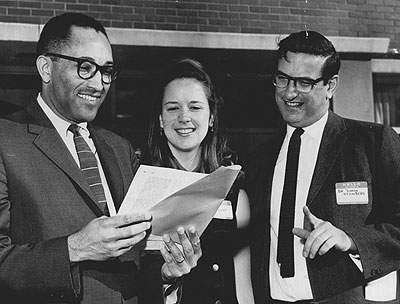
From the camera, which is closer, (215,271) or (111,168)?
(111,168)

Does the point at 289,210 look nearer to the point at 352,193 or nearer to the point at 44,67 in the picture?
the point at 352,193

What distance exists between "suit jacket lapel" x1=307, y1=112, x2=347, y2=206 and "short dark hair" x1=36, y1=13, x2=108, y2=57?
57.0 inches

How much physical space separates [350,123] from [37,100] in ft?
6.02

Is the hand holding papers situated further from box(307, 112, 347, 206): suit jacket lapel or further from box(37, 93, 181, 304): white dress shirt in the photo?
box(307, 112, 347, 206): suit jacket lapel

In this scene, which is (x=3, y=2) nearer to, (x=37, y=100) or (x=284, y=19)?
(x=284, y=19)

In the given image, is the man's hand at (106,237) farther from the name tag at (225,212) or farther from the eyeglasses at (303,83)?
the eyeglasses at (303,83)

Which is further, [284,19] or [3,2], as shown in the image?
[284,19]

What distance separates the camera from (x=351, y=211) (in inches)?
131

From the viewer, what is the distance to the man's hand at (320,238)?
2.94m

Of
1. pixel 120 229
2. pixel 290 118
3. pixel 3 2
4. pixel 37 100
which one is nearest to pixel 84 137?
pixel 37 100

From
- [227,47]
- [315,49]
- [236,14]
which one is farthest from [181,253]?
[236,14]

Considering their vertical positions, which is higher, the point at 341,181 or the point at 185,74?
the point at 185,74

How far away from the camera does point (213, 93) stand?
12.1 feet

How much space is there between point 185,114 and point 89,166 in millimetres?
968
